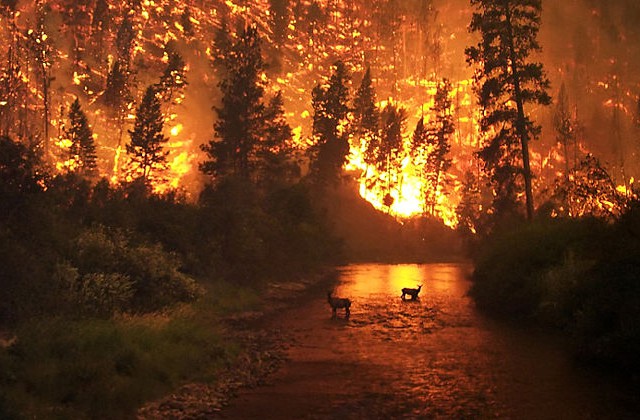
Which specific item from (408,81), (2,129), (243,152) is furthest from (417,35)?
(2,129)

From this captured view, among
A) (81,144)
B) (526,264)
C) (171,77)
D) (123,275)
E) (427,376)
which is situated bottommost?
(427,376)

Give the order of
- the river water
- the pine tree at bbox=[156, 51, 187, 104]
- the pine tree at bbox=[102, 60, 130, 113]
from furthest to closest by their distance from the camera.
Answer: the pine tree at bbox=[156, 51, 187, 104] < the pine tree at bbox=[102, 60, 130, 113] < the river water

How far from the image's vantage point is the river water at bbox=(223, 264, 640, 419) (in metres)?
12.3

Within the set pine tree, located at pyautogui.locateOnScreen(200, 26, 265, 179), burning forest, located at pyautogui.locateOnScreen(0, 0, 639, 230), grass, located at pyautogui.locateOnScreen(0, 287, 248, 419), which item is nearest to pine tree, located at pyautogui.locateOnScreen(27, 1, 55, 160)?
burning forest, located at pyautogui.locateOnScreen(0, 0, 639, 230)

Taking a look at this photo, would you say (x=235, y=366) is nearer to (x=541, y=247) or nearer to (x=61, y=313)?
(x=61, y=313)

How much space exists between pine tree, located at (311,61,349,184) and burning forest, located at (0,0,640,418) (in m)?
0.38

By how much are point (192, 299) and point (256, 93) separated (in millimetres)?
43287

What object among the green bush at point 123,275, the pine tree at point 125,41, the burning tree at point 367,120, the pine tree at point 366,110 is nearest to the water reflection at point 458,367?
the green bush at point 123,275

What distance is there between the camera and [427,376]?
15398 mm

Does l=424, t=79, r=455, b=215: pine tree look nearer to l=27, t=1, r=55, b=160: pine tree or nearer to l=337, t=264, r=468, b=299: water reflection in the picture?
l=337, t=264, r=468, b=299: water reflection

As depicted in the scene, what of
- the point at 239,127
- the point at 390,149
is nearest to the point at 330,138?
the point at 390,149

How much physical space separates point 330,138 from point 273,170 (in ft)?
69.7

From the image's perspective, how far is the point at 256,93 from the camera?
207 ft

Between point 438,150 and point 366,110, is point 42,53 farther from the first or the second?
point 438,150
